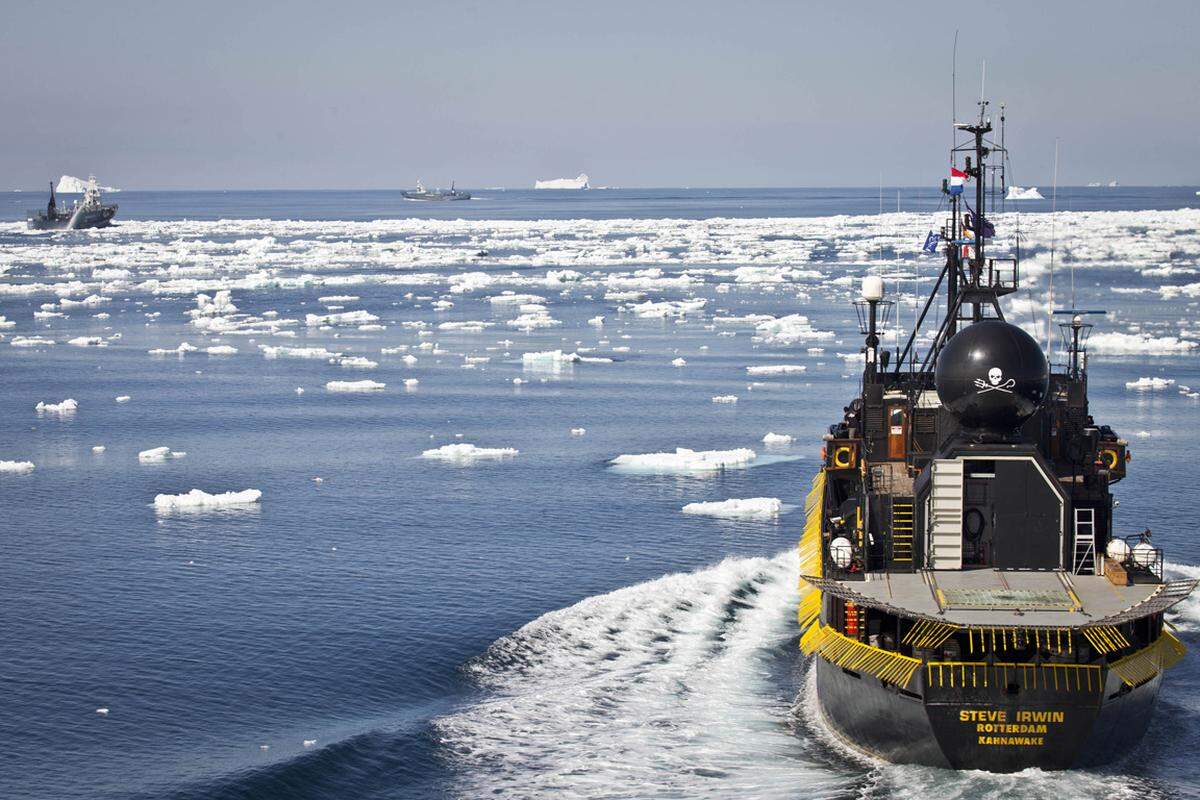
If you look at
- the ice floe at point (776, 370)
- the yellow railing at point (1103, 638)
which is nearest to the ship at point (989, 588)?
the yellow railing at point (1103, 638)

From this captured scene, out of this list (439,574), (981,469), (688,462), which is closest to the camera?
(981,469)

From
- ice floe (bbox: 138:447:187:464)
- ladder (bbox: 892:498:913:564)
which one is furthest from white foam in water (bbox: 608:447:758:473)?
ladder (bbox: 892:498:913:564)

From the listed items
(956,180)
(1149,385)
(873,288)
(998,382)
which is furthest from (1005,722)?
(1149,385)

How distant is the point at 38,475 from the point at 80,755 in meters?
23.9

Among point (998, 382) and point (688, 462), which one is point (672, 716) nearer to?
point (998, 382)

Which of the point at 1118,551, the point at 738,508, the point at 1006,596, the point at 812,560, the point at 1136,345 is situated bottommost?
the point at 738,508

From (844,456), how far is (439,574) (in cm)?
1083

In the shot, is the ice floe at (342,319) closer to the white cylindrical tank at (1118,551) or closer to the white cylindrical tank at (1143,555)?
the white cylindrical tank at (1118,551)

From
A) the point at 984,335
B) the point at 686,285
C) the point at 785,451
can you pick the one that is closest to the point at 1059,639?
the point at 984,335

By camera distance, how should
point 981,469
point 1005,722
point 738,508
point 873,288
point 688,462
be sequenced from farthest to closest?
1. point 688,462
2. point 738,508
3. point 873,288
4. point 981,469
5. point 1005,722

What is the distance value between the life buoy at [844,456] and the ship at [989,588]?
0.27 metres

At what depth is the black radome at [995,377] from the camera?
23094 millimetres

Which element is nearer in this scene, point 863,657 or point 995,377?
point 863,657

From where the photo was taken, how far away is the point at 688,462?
1783 inches
